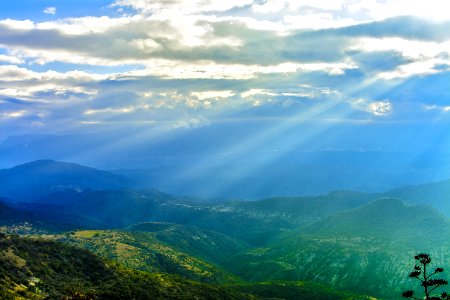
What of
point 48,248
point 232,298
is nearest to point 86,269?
point 48,248

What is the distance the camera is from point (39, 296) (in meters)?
117

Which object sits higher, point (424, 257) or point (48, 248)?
point (424, 257)

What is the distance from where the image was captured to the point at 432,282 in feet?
162

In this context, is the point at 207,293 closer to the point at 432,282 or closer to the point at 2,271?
the point at 2,271

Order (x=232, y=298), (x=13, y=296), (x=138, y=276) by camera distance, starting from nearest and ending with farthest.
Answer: (x=13, y=296) → (x=138, y=276) → (x=232, y=298)

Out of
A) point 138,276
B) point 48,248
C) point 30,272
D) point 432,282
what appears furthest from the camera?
point 138,276

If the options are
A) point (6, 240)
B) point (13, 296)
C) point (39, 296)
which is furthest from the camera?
point (6, 240)

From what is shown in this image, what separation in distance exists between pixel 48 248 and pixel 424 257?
144 meters

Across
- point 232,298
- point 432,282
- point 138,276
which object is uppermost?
point 432,282

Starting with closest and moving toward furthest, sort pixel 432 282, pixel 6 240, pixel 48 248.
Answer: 1. pixel 432 282
2. pixel 6 240
3. pixel 48 248

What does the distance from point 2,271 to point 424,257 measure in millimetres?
111215

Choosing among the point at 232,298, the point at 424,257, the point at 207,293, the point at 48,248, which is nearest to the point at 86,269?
the point at 48,248

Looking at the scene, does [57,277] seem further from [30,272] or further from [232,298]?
[232,298]

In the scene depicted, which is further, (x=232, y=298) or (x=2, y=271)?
(x=232, y=298)
